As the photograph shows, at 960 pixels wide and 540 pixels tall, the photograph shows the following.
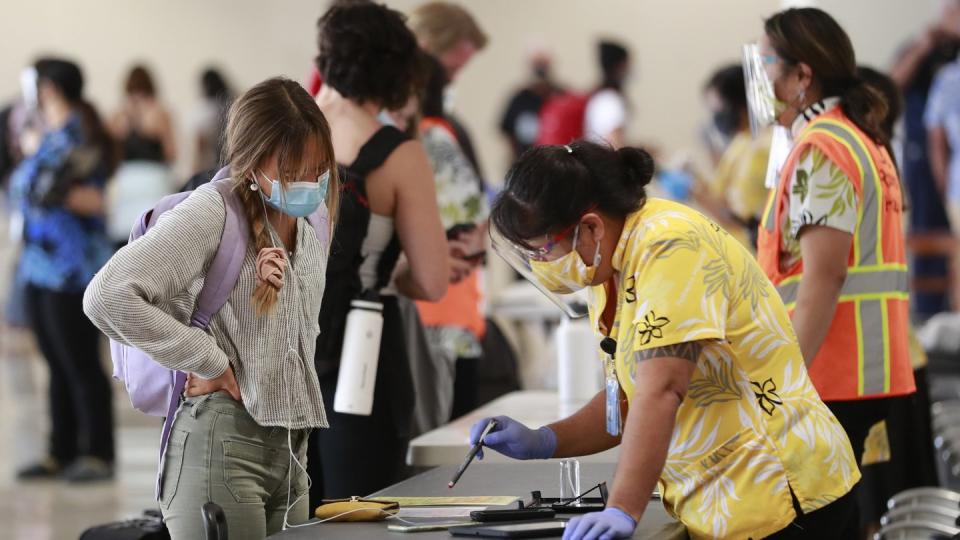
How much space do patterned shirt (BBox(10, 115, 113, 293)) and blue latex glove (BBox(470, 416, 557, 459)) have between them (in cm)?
387

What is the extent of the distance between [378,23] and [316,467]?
97 cm

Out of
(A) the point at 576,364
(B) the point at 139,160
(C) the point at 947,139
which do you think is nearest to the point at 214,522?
(A) the point at 576,364

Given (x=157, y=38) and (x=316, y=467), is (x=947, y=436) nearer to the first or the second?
(x=316, y=467)

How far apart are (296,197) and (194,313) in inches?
9.8

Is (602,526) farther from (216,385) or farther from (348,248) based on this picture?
(348,248)

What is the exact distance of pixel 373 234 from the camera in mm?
3166

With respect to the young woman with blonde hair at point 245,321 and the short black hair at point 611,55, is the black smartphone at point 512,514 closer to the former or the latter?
the young woman with blonde hair at point 245,321

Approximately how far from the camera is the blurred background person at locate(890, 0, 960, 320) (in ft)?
27.8

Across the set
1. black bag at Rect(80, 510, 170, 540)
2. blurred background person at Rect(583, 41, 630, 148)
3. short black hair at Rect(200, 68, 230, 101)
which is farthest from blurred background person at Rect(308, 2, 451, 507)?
short black hair at Rect(200, 68, 230, 101)

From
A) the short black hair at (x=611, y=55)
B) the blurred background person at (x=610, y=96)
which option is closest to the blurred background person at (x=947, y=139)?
the blurred background person at (x=610, y=96)

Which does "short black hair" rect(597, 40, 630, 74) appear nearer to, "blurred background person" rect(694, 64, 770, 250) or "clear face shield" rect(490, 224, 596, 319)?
"blurred background person" rect(694, 64, 770, 250)

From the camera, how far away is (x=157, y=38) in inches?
519

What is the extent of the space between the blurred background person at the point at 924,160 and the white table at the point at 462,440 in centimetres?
558

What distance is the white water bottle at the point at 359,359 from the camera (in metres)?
3.02
